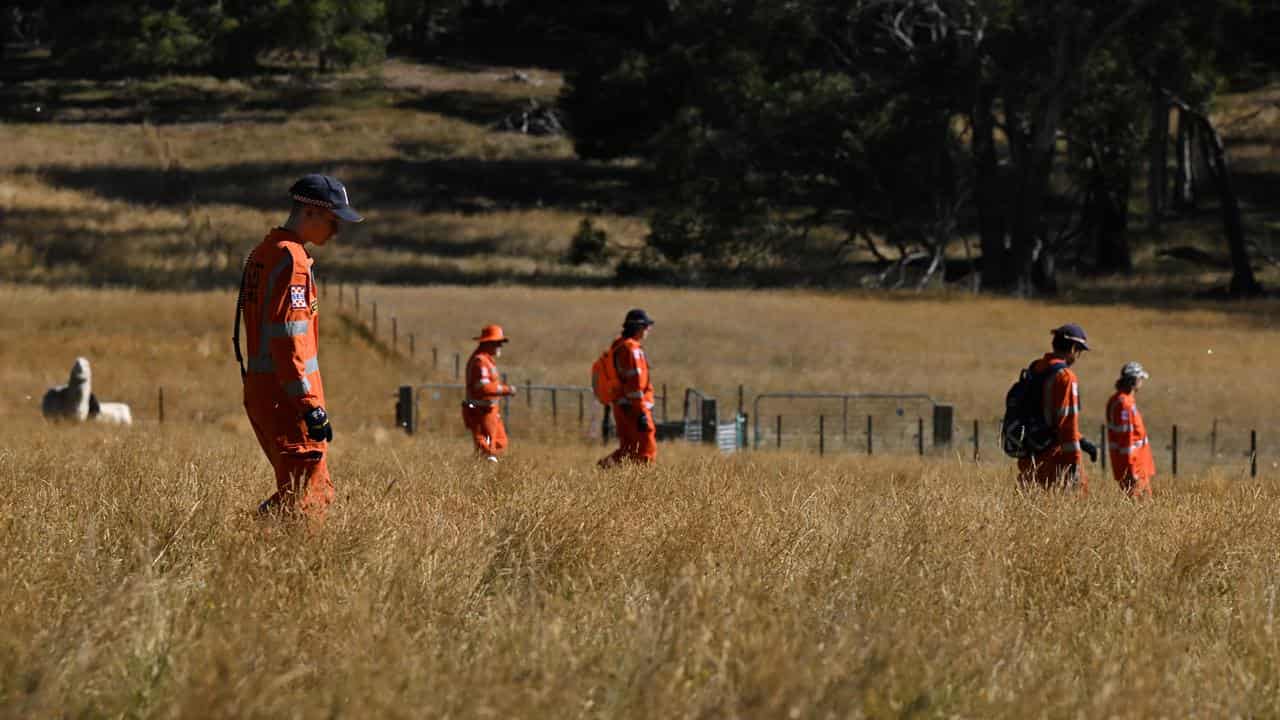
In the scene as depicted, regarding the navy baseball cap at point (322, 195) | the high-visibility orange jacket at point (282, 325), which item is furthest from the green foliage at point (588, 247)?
the high-visibility orange jacket at point (282, 325)

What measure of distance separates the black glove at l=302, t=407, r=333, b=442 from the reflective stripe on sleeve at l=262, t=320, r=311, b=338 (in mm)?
321

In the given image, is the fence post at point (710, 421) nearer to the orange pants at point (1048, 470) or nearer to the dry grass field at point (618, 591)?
the dry grass field at point (618, 591)

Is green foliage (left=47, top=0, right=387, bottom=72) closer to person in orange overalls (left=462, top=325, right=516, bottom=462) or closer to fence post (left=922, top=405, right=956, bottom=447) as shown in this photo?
fence post (left=922, top=405, right=956, bottom=447)

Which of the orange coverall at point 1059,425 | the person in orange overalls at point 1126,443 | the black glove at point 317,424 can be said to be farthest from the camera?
the person in orange overalls at point 1126,443

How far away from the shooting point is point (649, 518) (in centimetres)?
698

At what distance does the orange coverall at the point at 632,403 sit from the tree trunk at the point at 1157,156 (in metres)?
42.6

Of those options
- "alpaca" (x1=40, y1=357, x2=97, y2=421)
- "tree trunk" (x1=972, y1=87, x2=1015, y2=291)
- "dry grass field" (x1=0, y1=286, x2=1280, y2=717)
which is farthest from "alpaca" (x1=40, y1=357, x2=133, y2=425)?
"tree trunk" (x1=972, y1=87, x2=1015, y2=291)

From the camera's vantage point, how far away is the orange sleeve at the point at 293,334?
6.59 metres

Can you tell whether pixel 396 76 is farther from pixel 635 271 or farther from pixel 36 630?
pixel 36 630

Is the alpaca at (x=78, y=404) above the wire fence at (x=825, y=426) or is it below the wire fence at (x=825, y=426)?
above

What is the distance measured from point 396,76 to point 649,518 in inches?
3905

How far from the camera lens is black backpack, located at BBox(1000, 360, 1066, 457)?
11008 millimetres

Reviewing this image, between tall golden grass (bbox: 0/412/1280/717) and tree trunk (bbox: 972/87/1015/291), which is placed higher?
tree trunk (bbox: 972/87/1015/291)

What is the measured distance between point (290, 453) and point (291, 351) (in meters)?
0.43
